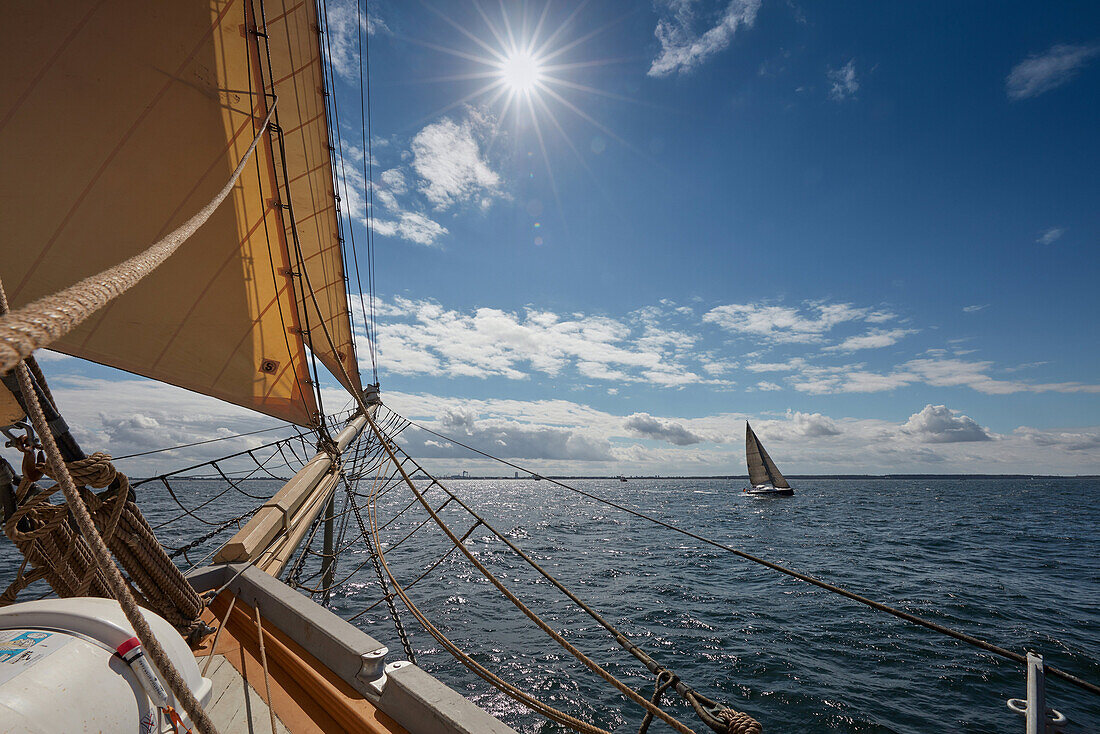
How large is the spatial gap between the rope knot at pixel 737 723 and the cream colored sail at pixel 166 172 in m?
4.77

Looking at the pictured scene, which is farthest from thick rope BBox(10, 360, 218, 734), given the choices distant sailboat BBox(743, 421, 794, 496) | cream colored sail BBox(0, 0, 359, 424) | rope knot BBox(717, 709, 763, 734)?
distant sailboat BBox(743, 421, 794, 496)

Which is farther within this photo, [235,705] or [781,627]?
[781,627]

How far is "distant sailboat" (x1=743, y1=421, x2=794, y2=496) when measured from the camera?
163ft

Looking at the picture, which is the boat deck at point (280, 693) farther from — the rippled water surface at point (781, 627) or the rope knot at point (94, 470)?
the rippled water surface at point (781, 627)

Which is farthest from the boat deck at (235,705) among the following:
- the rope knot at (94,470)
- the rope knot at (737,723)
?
the rope knot at (737,723)

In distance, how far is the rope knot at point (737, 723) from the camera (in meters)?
1.67

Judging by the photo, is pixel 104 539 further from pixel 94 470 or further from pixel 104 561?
pixel 104 561

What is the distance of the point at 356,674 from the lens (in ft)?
8.01

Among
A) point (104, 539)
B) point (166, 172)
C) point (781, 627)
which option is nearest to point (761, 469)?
point (781, 627)

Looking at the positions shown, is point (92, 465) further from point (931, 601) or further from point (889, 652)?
point (931, 601)

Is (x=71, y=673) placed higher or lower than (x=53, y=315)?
lower

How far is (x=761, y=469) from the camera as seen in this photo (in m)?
50.2

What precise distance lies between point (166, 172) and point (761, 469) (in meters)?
54.2

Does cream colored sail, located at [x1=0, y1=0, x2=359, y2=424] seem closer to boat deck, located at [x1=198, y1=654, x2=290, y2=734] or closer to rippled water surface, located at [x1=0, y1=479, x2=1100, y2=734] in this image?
boat deck, located at [x1=198, y1=654, x2=290, y2=734]
